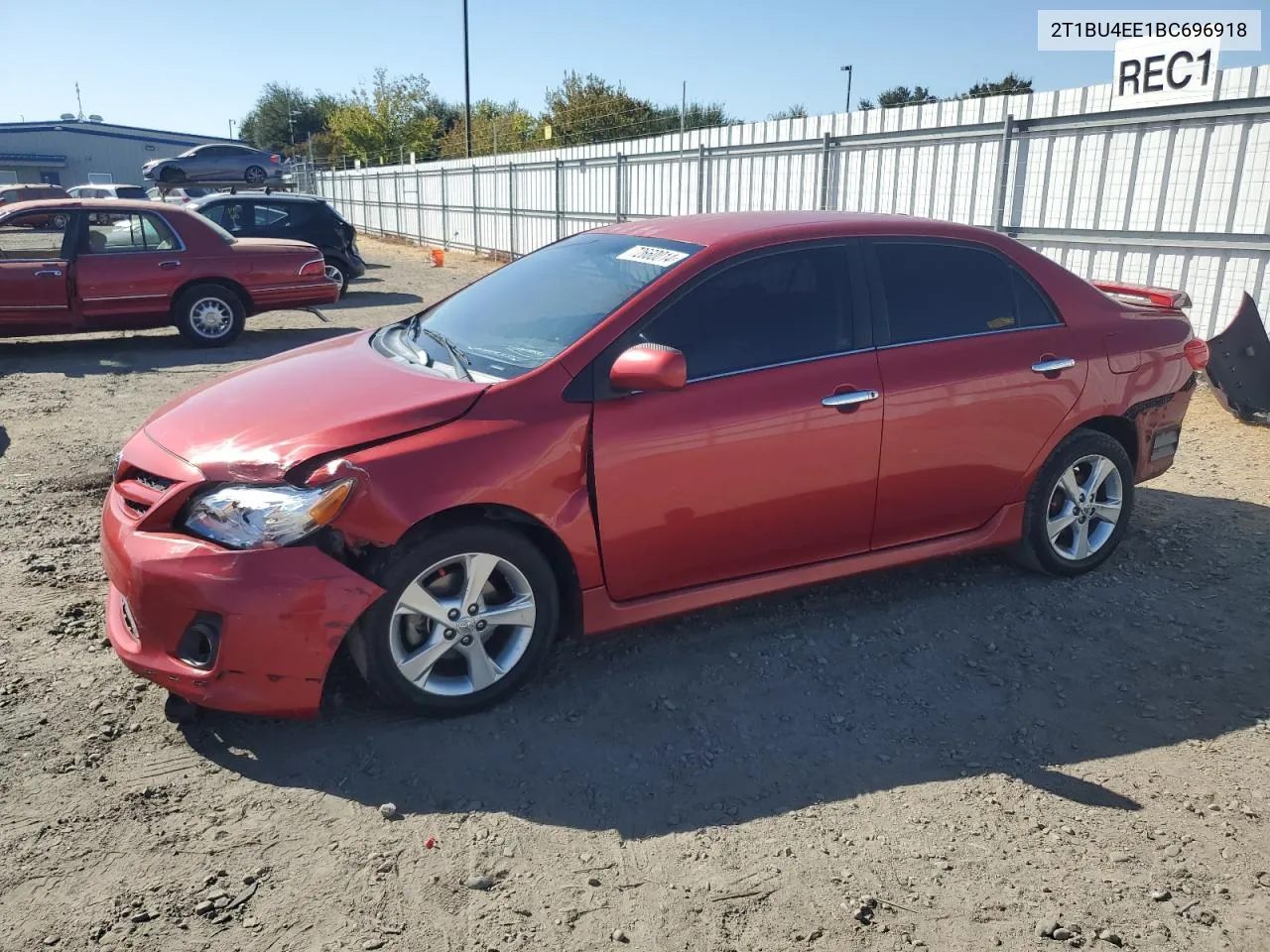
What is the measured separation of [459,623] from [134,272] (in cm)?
877

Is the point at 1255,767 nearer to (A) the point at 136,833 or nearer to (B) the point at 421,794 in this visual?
(B) the point at 421,794

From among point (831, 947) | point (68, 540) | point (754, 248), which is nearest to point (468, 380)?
point (754, 248)

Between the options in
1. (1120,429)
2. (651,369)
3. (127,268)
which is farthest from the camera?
(127,268)

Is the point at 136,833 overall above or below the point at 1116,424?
below

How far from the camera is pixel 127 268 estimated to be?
10.2 m

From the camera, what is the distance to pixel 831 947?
8.07 feet

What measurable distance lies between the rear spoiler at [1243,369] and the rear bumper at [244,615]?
7.00 metres

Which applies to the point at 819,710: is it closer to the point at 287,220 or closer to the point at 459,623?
the point at 459,623

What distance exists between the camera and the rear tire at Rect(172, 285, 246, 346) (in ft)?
35.3

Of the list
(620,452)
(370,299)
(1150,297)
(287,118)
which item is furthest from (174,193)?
(287,118)

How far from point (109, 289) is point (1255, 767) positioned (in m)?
10.6

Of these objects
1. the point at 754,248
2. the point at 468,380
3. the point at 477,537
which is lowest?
the point at 477,537

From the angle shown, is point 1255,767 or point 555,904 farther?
point 1255,767

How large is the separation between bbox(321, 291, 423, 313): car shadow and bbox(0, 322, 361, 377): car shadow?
2.41 m
